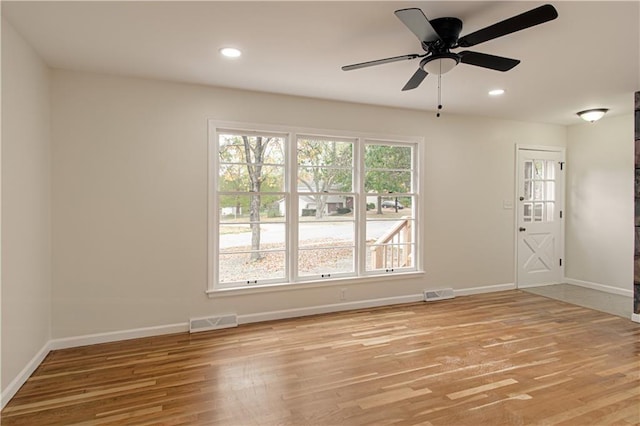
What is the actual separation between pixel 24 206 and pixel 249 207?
196 centimetres

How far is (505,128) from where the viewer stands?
17.6 ft

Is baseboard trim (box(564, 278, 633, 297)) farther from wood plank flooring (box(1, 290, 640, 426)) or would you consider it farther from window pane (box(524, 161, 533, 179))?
window pane (box(524, 161, 533, 179))

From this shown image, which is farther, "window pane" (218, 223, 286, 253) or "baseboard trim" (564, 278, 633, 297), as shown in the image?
"baseboard trim" (564, 278, 633, 297)

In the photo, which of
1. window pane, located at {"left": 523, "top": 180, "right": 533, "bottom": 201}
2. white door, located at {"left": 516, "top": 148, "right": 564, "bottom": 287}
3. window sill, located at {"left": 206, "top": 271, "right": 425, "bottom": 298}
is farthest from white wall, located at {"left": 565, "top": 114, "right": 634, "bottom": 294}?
window sill, located at {"left": 206, "top": 271, "right": 425, "bottom": 298}

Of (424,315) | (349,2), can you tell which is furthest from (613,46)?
(424,315)

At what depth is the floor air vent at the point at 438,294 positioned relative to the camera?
16.0 ft

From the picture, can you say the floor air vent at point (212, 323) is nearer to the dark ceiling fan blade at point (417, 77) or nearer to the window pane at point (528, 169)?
the dark ceiling fan blade at point (417, 77)

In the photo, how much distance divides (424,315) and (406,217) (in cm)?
130

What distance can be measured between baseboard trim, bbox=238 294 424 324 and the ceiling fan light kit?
2758 millimetres

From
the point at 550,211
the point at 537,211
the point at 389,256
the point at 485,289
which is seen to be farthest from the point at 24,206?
the point at 550,211

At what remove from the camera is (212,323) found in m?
3.80

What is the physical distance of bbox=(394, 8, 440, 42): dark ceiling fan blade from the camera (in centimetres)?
189

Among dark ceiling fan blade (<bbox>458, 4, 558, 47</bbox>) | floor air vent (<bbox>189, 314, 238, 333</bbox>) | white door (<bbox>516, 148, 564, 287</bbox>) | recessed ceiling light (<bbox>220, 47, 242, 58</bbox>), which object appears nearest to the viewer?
dark ceiling fan blade (<bbox>458, 4, 558, 47</bbox>)

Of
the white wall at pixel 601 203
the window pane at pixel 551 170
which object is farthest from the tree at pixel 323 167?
the white wall at pixel 601 203
